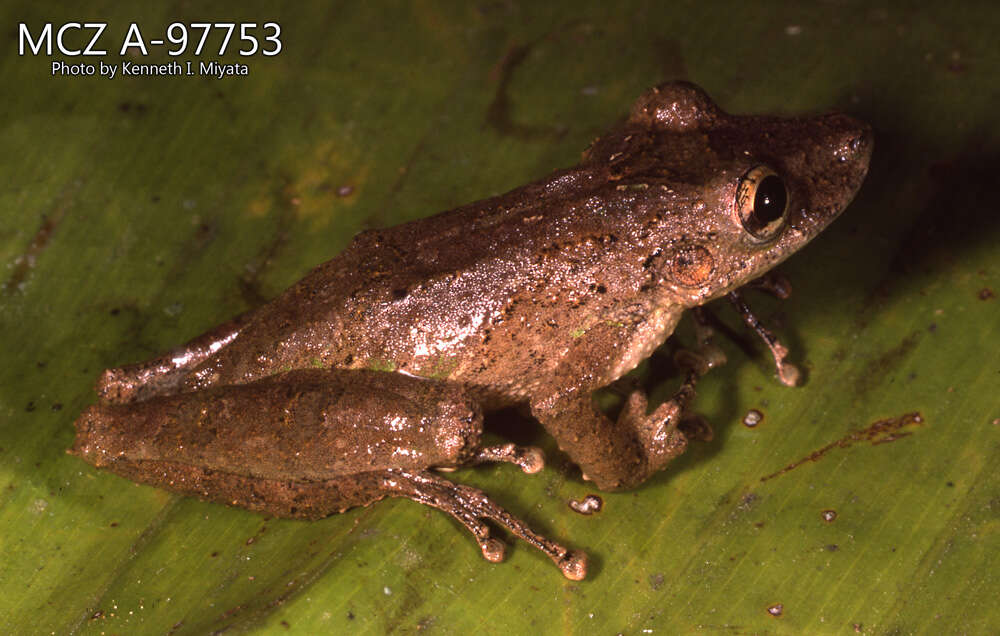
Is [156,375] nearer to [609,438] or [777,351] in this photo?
[609,438]

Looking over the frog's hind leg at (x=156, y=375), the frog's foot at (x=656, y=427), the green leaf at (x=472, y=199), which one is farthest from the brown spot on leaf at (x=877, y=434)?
the frog's hind leg at (x=156, y=375)

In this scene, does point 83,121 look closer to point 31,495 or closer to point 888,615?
point 31,495

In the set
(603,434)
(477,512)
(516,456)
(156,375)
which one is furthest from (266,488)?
(603,434)

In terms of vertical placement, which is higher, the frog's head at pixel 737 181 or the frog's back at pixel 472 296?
the frog's head at pixel 737 181

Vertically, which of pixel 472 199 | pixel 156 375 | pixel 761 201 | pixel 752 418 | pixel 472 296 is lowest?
pixel 752 418

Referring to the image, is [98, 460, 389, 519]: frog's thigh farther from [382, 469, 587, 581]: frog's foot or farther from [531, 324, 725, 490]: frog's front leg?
[531, 324, 725, 490]: frog's front leg

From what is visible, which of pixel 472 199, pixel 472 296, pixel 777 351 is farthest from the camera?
pixel 472 199

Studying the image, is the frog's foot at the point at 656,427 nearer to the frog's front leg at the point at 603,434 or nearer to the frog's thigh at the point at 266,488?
the frog's front leg at the point at 603,434
